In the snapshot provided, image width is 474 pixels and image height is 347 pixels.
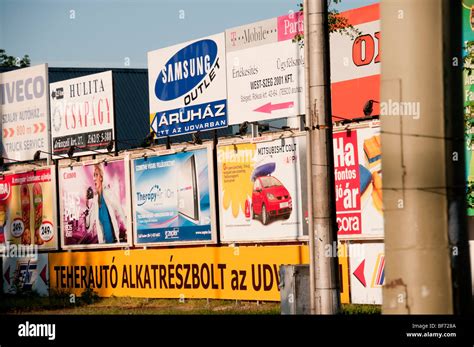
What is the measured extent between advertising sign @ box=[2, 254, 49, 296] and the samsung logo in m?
6.82

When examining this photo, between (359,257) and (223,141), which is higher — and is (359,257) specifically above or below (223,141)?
below

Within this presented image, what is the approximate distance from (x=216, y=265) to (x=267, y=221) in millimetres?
1930

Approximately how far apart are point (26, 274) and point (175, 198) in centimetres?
726

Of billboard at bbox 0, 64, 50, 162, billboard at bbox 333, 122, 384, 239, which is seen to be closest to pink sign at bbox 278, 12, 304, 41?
billboard at bbox 333, 122, 384, 239

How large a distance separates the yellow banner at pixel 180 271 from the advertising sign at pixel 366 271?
45.2 inches

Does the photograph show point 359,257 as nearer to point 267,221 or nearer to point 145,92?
point 267,221

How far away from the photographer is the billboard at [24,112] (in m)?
29.0

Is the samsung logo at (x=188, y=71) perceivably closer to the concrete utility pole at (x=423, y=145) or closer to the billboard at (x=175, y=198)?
the billboard at (x=175, y=198)

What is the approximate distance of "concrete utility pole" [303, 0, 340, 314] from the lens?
1173 centimetres

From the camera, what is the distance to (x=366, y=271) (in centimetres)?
1972

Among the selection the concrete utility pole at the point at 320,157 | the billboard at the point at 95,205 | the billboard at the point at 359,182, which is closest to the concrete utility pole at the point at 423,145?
the concrete utility pole at the point at 320,157

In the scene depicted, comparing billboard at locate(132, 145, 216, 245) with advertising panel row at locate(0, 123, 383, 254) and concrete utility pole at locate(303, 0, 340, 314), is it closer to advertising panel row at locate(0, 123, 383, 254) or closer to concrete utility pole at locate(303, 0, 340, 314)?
advertising panel row at locate(0, 123, 383, 254)

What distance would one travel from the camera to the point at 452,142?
6.70 metres
